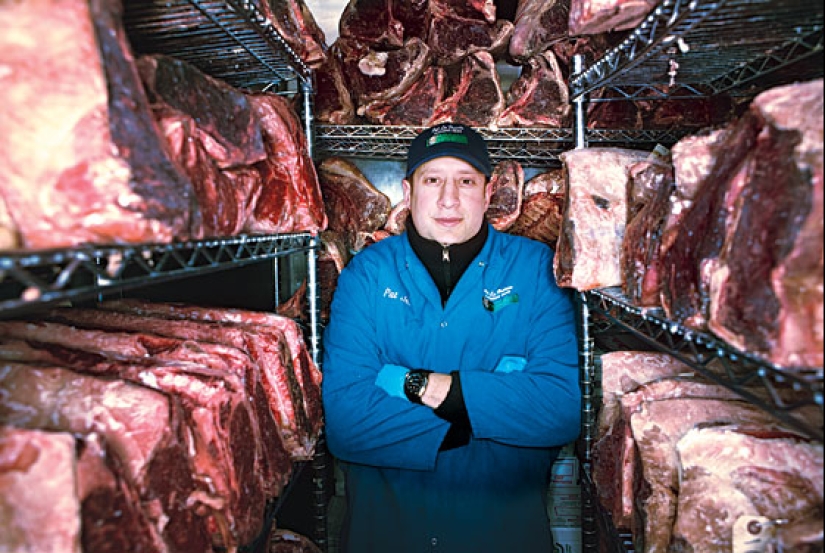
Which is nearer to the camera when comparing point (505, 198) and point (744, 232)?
point (744, 232)

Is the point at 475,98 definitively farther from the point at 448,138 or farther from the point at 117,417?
the point at 117,417

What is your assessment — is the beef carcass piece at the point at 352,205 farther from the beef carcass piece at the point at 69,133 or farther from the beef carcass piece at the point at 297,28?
the beef carcass piece at the point at 69,133

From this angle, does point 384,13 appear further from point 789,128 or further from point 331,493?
point 331,493

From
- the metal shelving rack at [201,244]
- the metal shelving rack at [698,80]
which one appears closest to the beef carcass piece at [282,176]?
the metal shelving rack at [201,244]

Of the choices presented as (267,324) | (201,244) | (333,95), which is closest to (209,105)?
(201,244)

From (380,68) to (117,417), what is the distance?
219 cm

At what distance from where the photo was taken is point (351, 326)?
2535mm

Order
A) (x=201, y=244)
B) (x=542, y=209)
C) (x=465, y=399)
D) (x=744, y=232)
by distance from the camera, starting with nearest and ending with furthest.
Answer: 1. (x=744, y=232)
2. (x=201, y=244)
3. (x=465, y=399)
4. (x=542, y=209)

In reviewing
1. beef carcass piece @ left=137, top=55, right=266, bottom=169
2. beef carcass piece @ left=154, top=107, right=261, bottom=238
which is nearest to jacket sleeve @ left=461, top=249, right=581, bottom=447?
beef carcass piece @ left=154, top=107, right=261, bottom=238

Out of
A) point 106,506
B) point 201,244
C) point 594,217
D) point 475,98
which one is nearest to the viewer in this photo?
point 106,506

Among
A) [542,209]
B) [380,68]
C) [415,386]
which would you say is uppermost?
[380,68]

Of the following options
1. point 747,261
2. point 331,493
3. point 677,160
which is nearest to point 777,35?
point 677,160

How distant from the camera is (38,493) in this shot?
0.94 metres

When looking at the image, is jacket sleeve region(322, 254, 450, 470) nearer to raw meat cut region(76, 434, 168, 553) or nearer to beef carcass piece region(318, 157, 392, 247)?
beef carcass piece region(318, 157, 392, 247)
